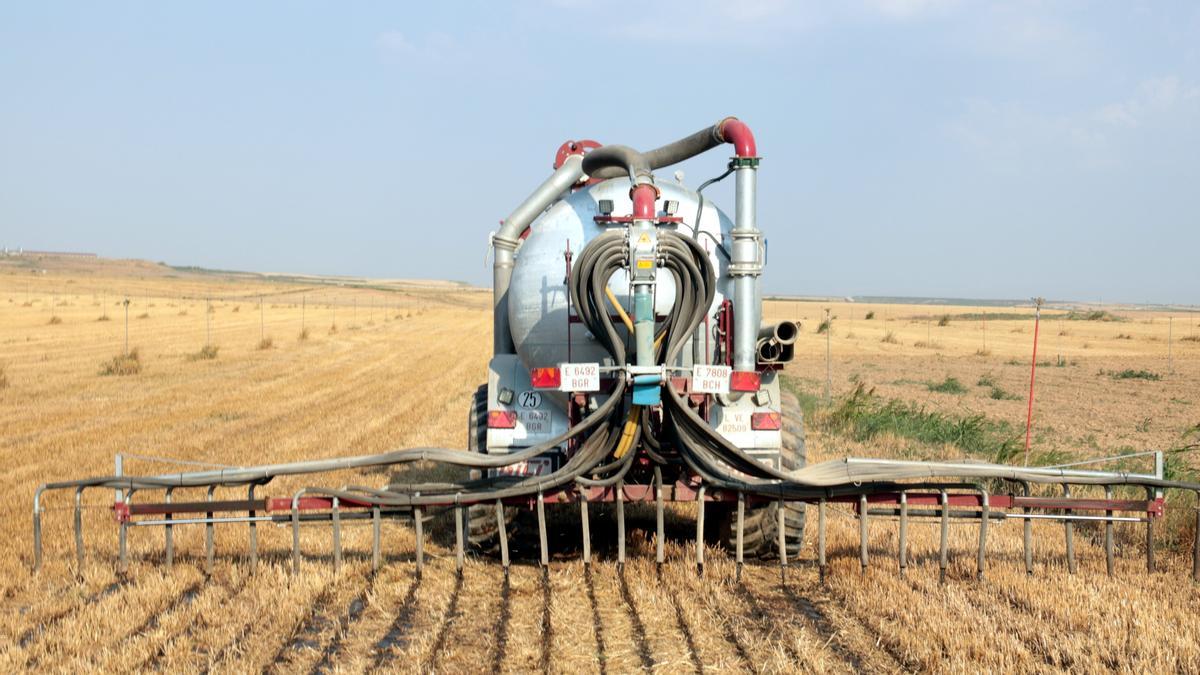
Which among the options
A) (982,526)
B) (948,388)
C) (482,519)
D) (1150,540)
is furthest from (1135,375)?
(482,519)

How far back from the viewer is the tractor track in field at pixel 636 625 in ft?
17.1

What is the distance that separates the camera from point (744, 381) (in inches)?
260

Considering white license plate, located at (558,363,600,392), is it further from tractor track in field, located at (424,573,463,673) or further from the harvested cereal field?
tractor track in field, located at (424,573,463,673)

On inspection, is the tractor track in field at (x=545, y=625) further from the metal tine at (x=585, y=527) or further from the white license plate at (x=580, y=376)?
the white license plate at (x=580, y=376)

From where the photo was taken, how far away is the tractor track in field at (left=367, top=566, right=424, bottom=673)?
17.1ft

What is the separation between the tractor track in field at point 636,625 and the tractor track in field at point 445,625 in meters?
1.02

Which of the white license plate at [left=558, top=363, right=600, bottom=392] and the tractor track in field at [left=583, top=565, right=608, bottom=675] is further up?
the white license plate at [left=558, top=363, right=600, bottom=392]

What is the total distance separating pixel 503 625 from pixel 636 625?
2.47 feet

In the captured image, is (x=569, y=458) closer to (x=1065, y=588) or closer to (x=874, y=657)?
(x=874, y=657)

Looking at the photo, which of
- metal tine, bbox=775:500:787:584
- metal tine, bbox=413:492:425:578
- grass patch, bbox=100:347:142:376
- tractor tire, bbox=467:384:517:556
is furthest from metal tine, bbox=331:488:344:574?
grass patch, bbox=100:347:142:376

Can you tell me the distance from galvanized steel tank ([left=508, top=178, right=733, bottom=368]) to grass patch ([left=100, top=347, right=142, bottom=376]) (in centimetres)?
1673

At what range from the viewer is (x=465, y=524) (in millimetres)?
7711

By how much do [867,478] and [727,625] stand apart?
140 cm

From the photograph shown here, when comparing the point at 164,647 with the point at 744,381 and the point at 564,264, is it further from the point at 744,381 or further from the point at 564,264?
the point at 744,381
